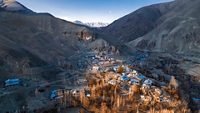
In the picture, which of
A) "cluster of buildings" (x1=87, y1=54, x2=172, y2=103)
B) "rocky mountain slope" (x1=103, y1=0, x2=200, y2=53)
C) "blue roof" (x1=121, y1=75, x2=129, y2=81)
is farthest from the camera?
"rocky mountain slope" (x1=103, y1=0, x2=200, y2=53)

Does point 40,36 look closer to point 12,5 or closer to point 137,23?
point 12,5

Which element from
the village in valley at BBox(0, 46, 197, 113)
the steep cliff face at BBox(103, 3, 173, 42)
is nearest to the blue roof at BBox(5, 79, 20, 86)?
the village in valley at BBox(0, 46, 197, 113)

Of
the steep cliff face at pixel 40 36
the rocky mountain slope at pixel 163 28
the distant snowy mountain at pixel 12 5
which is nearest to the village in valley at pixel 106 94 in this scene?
the steep cliff face at pixel 40 36

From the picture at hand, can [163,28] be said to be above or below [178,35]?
above

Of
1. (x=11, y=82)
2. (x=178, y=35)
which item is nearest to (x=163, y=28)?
(x=178, y=35)

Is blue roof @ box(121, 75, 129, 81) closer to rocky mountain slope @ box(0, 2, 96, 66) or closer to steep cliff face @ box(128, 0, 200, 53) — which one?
rocky mountain slope @ box(0, 2, 96, 66)

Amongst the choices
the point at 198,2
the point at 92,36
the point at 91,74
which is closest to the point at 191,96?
the point at 91,74

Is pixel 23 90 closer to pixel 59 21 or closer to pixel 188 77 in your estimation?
pixel 188 77

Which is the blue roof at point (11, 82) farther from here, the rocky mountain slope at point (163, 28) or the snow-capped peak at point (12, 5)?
the snow-capped peak at point (12, 5)
